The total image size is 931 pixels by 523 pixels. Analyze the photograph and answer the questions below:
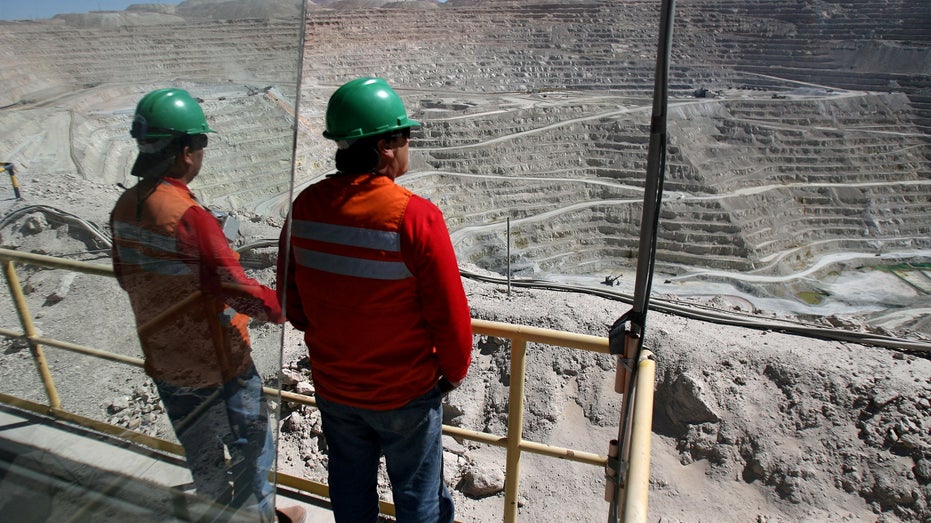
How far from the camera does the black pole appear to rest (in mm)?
1726

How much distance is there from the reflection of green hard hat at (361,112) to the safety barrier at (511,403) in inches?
33.7

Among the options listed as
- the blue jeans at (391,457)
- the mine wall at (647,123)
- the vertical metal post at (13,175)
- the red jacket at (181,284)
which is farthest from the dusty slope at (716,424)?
the mine wall at (647,123)

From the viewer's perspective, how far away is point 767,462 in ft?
19.6

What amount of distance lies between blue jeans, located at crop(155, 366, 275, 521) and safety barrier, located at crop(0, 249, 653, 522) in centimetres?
4

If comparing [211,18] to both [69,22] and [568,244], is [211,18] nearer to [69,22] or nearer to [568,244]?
[69,22]

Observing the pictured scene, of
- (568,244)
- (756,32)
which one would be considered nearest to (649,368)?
(568,244)

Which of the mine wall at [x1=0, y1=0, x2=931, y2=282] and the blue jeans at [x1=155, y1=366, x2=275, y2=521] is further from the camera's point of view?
the mine wall at [x1=0, y1=0, x2=931, y2=282]

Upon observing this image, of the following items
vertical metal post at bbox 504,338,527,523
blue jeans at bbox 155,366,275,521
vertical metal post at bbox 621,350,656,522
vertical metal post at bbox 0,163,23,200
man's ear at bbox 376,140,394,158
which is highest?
man's ear at bbox 376,140,394,158

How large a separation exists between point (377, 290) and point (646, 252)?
2.82ft

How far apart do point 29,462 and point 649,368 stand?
193 cm

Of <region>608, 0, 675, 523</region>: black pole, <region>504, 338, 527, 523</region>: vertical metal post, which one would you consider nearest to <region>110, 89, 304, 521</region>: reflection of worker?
<region>608, 0, 675, 523</region>: black pole

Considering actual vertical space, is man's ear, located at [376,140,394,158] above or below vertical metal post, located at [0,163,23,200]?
above

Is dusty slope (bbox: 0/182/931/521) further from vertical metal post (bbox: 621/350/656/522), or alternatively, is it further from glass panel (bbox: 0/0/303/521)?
glass panel (bbox: 0/0/303/521)

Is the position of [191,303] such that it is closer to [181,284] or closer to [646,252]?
[181,284]
